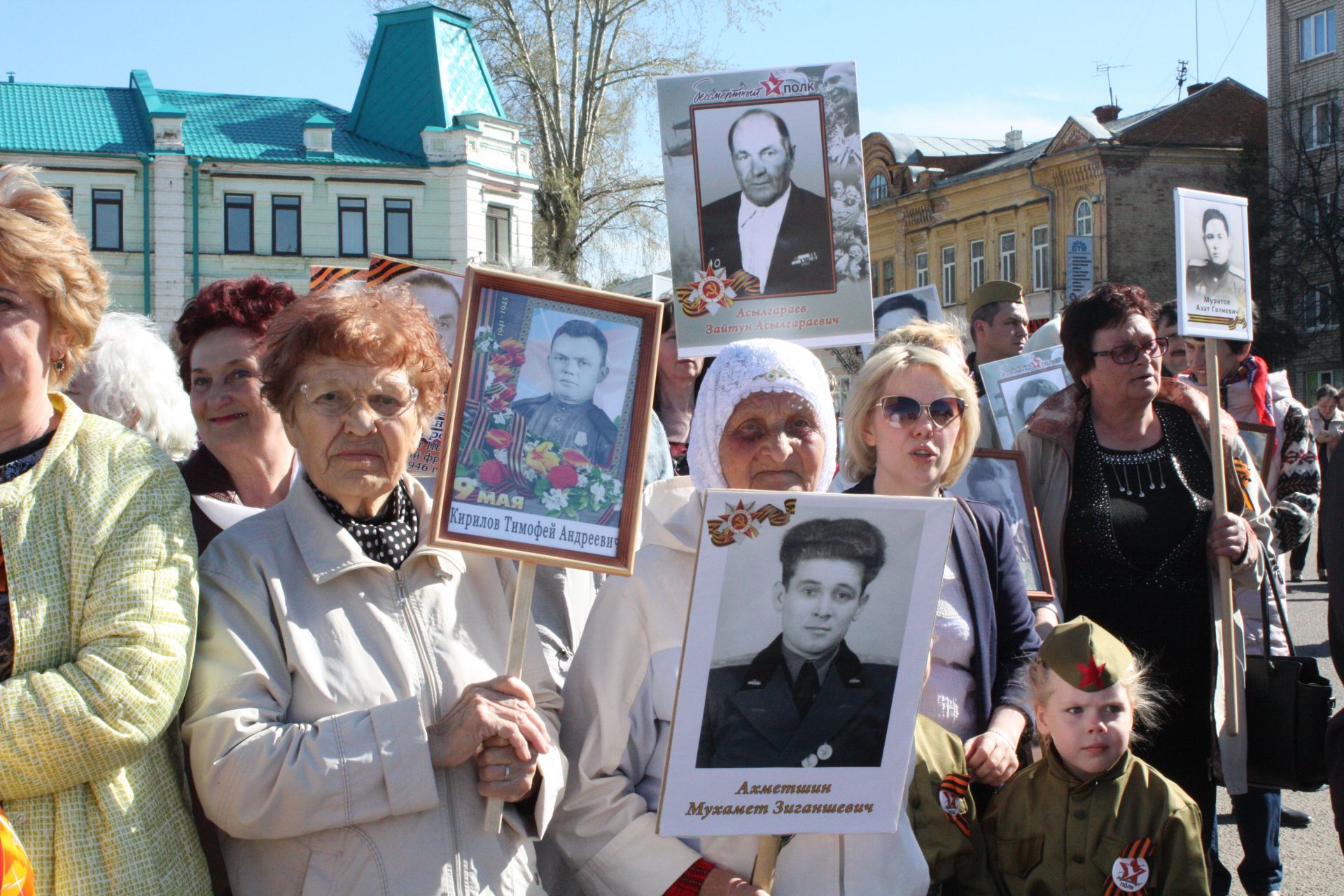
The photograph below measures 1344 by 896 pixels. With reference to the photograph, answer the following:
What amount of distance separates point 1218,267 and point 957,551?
7.16 ft

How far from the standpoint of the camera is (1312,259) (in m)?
38.0

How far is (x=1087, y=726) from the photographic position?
3.20 m

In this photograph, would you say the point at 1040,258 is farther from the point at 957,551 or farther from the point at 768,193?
the point at 957,551

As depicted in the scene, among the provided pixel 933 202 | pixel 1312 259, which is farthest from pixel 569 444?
pixel 933 202

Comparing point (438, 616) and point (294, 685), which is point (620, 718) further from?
point (294, 685)

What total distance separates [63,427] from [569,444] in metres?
0.92

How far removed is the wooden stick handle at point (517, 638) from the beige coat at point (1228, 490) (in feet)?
8.02

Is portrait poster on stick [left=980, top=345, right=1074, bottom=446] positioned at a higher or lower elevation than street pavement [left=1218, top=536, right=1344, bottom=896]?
higher

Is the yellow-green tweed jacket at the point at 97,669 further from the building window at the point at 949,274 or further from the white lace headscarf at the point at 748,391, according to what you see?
the building window at the point at 949,274

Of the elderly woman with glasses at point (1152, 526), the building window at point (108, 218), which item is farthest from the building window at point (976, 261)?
the elderly woman with glasses at point (1152, 526)

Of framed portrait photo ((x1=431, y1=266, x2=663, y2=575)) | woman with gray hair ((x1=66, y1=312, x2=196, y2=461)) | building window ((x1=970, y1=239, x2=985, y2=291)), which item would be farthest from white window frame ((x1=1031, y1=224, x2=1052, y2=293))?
framed portrait photo ((x1=431, y1=266, x2=663, y2=575))

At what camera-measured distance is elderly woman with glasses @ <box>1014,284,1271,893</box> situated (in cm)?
434

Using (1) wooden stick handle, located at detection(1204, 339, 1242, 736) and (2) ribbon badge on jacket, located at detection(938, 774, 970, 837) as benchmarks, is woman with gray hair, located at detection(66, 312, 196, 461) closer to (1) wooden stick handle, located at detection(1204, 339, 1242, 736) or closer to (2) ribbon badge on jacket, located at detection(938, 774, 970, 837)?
(2) ribbon badge on jacket, located at detection(938, 774, 970, 837)

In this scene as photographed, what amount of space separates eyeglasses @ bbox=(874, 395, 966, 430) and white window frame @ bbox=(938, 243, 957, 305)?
41954 mm
